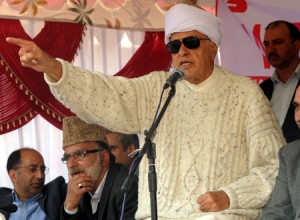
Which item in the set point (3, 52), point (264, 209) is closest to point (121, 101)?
point (264, 209)

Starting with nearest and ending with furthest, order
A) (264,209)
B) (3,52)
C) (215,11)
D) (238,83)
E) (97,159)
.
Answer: (264,209)
(238,83)
(97,159)
(3,52)
(215,11)

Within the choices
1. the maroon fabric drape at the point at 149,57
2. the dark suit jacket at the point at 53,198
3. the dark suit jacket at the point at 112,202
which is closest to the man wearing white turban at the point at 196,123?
the dark suit jacket at the point at 112,202

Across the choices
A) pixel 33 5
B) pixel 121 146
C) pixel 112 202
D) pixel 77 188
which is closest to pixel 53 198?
pixel 77 188

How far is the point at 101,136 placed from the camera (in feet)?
16.9

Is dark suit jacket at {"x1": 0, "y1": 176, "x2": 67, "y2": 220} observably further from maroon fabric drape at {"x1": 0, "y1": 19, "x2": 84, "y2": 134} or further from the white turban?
the white turban

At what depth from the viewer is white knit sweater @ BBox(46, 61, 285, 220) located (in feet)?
12.5

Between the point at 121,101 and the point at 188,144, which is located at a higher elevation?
the point at 121,101

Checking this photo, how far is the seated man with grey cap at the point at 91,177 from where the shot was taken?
15.4 feet

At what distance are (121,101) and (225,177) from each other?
2.42ft

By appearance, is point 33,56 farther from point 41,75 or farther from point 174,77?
point 41,75

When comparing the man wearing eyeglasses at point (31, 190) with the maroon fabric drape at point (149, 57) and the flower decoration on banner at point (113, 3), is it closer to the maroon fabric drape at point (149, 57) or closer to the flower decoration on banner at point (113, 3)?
the maroon fabric drape at point (149, 57)

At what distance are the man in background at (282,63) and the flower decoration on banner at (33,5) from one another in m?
1.83

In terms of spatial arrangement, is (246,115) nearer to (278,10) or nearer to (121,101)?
(121,101)

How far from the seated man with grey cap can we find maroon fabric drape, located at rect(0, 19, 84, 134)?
1.14 metres
